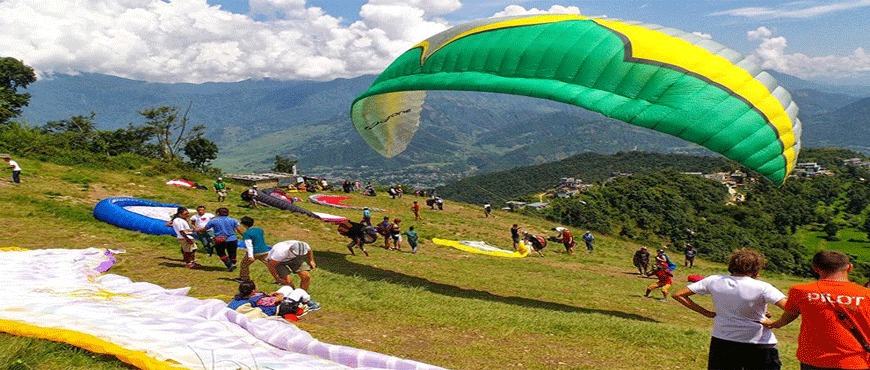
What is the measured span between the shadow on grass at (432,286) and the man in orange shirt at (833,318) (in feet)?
23.6

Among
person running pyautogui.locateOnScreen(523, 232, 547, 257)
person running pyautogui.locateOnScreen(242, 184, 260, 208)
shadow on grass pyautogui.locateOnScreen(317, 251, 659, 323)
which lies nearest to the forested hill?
person running pyautogui.locateOnScreen(242, 184, 260, 208)

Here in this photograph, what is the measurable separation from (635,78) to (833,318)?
23.0 ft

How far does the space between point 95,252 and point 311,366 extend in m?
9.21

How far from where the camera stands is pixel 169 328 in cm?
656

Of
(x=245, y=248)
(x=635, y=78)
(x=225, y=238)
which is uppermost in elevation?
(x=635, y=78)

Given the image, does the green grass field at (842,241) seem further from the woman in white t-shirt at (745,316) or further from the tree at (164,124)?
the tree at (164,124)

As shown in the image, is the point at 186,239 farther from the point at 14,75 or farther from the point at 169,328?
the point at 14,75

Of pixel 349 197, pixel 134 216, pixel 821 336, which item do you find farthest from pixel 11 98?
pixel 821 336

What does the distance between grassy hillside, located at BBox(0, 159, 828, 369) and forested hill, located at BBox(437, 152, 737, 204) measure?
127 m

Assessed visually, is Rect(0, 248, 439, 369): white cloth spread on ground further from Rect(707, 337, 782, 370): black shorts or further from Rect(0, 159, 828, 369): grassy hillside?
Rect(707, 337, 782, 370): black shorts

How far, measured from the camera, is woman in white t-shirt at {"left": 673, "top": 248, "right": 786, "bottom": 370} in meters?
4.65

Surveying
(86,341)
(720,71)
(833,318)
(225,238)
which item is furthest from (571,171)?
(86,341)

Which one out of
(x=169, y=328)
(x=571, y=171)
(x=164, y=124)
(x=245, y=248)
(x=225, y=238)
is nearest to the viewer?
(x=169, y=328)

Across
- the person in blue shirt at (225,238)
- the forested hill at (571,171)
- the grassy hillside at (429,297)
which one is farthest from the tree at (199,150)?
the forested hill at (571,171)
